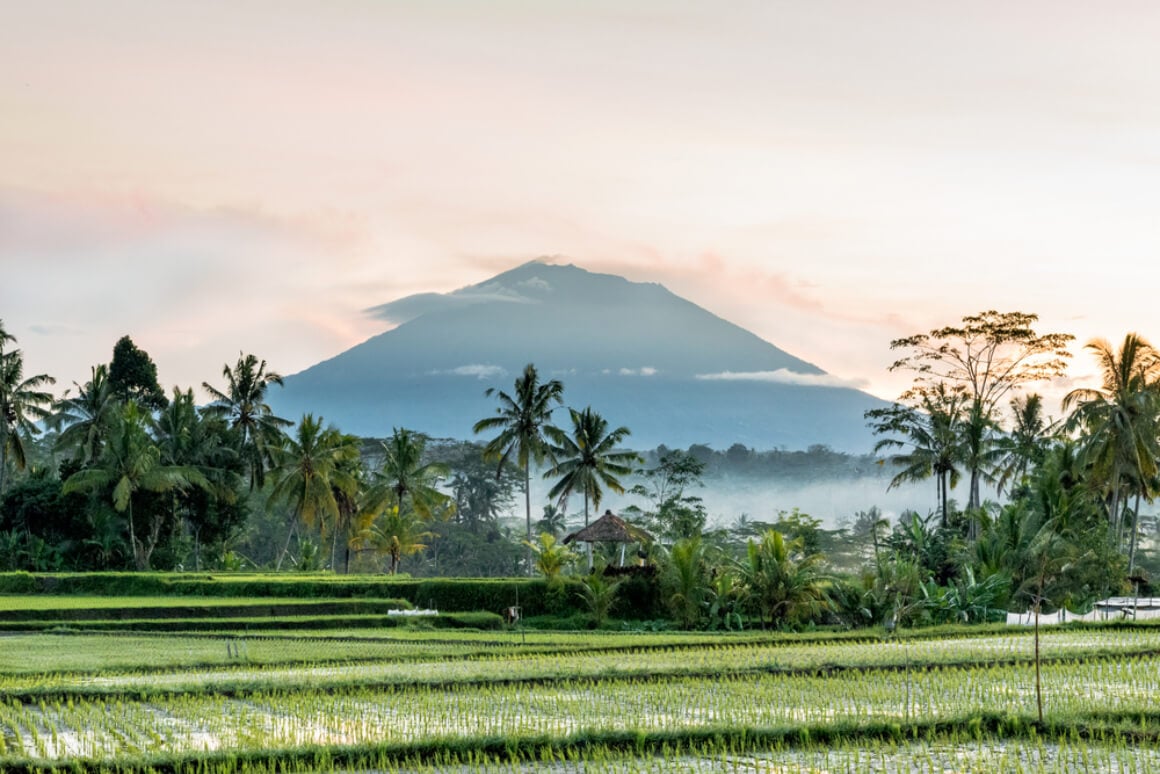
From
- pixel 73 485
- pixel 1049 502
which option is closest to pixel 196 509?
pixel 73 485

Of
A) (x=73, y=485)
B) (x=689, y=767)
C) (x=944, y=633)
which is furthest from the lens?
(x=73, y=485)

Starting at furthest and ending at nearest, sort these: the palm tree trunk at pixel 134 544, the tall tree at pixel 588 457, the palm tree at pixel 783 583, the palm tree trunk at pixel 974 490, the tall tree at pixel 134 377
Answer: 1. the tall tree at pixel 134 377
2. the palm tree trunk at pixel 974 490
3. the tall tree at pixel 588 457
4. the palm tree trunk at pixel 134 544
5. the palm tree at pixel 783 583

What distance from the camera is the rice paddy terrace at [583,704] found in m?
9.55

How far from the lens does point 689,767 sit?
9258 millimetres

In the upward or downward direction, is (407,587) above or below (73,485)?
below

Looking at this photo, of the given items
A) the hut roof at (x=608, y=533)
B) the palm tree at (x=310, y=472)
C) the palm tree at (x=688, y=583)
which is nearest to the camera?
the palm tree at (x=688, y=583)

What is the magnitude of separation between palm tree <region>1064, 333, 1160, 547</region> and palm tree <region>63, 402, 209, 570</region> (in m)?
25.7

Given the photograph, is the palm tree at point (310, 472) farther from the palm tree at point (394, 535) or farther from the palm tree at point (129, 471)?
the palm tree at point (129, 471)

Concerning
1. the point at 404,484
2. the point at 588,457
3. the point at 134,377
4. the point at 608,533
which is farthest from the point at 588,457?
the point at 134,377

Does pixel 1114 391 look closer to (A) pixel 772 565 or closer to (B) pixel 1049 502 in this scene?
(B) pixel 1049 502

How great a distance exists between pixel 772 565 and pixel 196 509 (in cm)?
2381

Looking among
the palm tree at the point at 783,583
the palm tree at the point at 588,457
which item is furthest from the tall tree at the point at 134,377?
the palm tree at the point at 783,583

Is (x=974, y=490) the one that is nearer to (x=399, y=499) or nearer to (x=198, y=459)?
(x=399, y=499)

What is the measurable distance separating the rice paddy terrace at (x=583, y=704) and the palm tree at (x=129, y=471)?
1589 cm
